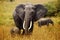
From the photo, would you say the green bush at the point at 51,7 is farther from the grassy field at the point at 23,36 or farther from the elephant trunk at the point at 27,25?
the elephant trunk at the point at 27,25

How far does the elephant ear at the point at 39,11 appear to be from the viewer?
1765 millimetres

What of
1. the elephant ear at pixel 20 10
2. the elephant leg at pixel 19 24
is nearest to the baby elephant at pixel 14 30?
the elephant leg at pixel 19 24

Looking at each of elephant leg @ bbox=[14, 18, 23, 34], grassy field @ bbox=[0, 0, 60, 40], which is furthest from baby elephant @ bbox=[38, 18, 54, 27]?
elephant leg @ bbox=[14, 18, 23, 34]

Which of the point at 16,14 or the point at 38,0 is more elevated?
the point at 38,0

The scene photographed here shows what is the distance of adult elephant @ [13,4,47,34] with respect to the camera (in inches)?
68.7

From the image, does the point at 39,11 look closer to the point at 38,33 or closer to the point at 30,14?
the point at 30,14

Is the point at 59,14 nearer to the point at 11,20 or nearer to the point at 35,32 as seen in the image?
the point at 35,32

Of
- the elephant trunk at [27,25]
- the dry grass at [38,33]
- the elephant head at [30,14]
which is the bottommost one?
the dry grass at [38,33]

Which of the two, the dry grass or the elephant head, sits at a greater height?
the elephant head

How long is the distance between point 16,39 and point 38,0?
1.75 ft

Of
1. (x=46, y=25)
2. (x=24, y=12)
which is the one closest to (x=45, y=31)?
(x=46, y=25)

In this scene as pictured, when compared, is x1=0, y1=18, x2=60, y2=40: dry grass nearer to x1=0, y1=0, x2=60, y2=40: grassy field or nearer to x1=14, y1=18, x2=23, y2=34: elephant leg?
x1=0, y1=0, x2=60, y2=40: grassy field

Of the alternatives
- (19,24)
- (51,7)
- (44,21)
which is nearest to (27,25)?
(19,24)

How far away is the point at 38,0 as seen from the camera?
180 cm
